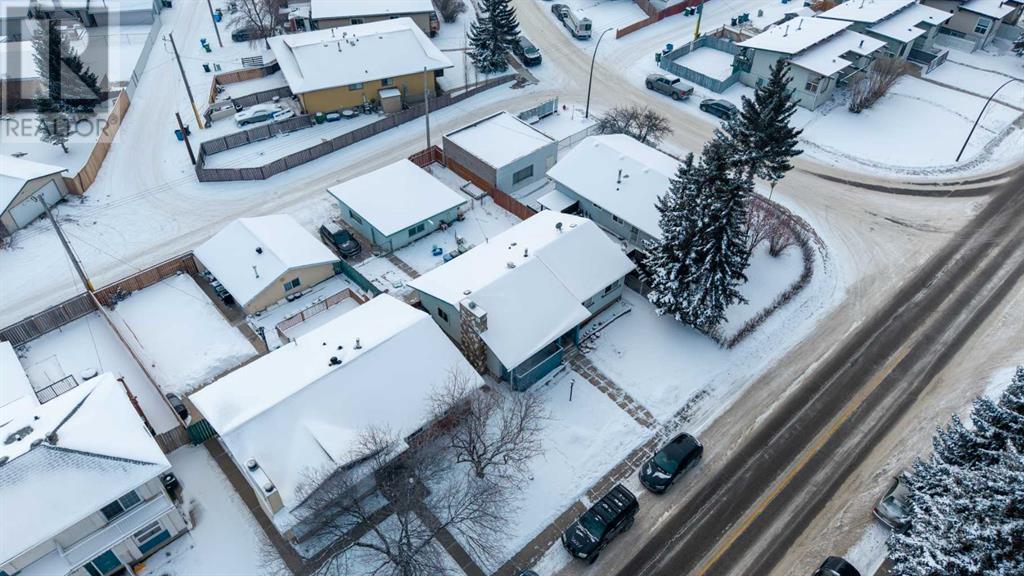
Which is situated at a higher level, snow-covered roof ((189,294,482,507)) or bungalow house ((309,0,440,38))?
bungalow house ((309,0,440,38))

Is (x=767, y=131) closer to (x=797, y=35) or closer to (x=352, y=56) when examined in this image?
(x=797, y=35)

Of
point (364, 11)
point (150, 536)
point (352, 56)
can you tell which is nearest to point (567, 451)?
point (150, 536)

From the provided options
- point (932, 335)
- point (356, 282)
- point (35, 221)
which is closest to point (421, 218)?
point (356, 282)

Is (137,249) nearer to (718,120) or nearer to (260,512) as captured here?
(260,512)

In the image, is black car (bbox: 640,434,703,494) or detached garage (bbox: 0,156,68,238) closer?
black car (bbox: 640,434,703,494)

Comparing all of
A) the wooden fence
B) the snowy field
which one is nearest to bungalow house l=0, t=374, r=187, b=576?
the snowy field

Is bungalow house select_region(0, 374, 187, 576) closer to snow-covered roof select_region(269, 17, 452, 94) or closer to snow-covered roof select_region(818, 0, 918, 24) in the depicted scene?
snow-covered roof select_region(269, 17, 452, 94)
